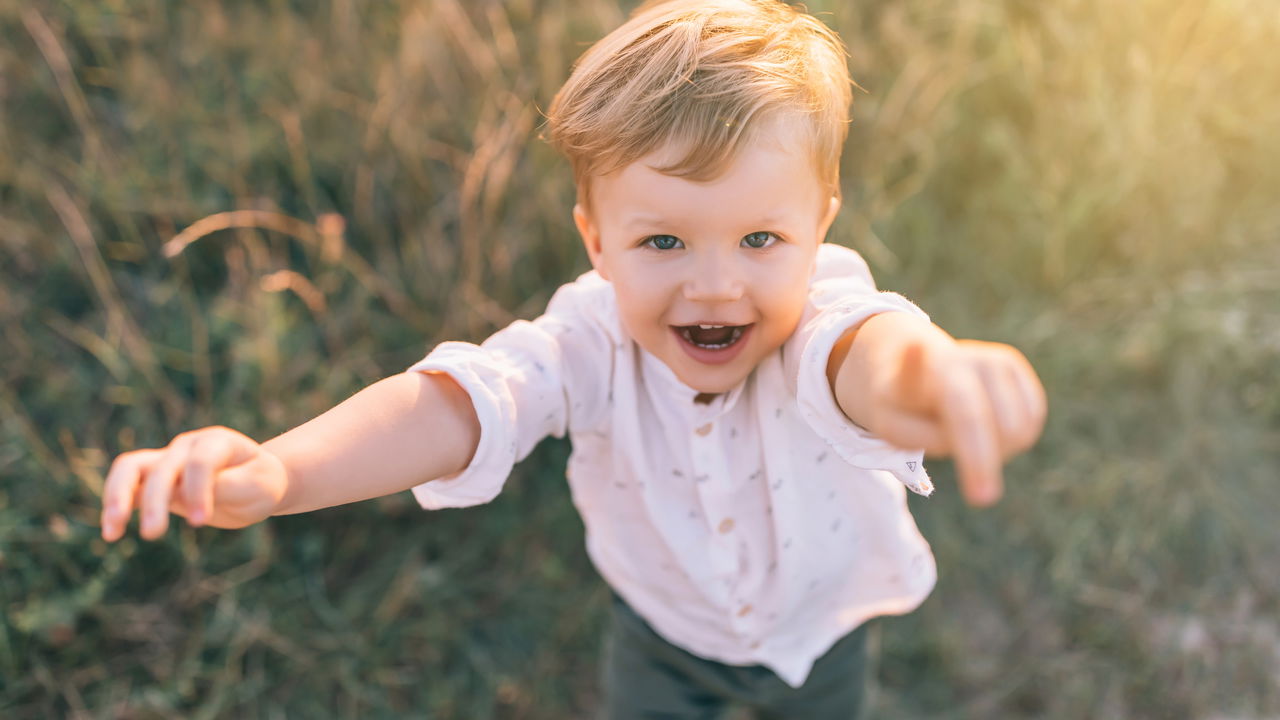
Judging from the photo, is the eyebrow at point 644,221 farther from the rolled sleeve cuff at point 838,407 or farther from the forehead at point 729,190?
the rolled sleeve cuff at point 838,407

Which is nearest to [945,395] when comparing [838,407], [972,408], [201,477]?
[972,408]

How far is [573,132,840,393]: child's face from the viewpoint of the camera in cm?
95

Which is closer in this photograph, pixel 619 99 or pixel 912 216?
pixel 619 99

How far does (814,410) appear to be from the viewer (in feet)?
3.22

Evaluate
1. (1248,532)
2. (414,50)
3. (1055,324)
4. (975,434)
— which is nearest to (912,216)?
(1055,324)

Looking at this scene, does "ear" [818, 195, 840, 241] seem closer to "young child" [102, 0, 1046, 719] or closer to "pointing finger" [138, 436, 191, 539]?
"young child" [102, 0, 1046, 719]

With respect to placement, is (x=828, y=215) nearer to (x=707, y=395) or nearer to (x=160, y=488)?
(x=707, y=395)

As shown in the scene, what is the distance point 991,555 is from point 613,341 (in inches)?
47.2

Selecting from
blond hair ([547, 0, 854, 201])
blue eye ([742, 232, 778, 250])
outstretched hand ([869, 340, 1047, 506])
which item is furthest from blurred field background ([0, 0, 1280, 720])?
outstretched hand ([869, 340, 1047, 506])

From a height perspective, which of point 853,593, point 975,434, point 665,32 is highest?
point 665,32

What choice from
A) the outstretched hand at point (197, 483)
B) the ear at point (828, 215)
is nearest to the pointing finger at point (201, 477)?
the outstretched hand at point (197, 483)

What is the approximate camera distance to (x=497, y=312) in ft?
6.07

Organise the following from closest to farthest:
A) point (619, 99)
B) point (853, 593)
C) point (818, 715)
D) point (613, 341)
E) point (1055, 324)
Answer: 1. point (619, 99)
2. point (613, 341)
3. point (853, 593)
4. point (818, 715)
5. point (1055, 324)

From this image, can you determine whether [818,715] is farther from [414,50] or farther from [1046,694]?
[414,50]
